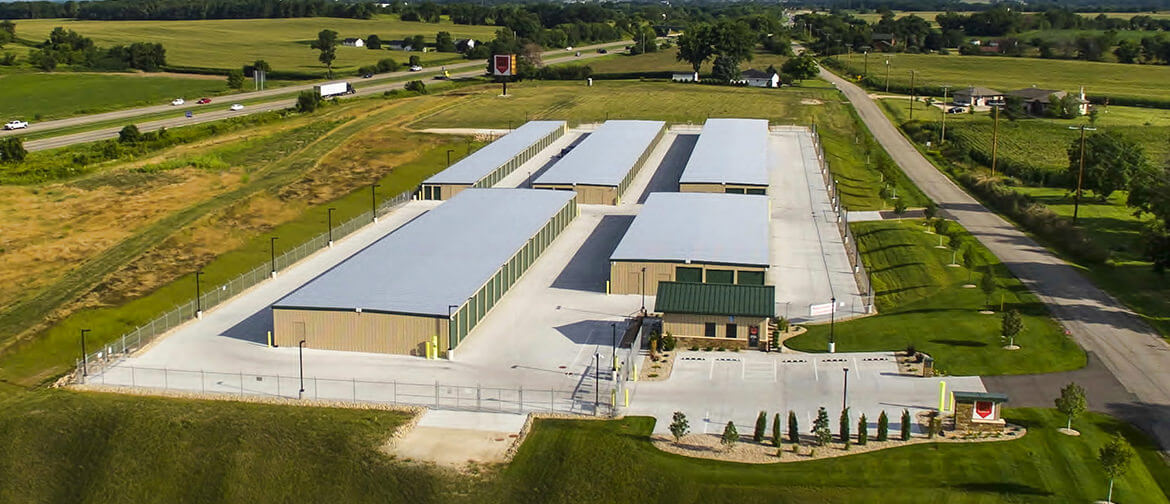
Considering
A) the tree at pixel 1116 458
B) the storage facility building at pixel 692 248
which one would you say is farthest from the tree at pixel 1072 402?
the storage facility building at pixel 692 248

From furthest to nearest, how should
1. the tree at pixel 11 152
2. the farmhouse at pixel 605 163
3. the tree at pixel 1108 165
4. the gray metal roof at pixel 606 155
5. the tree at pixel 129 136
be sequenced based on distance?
the tree at pixel 129 136
the tree at pixel 11 152
the gray metal roof at pixel 606 155
the farmhouse at pixel 605 163
the tree at pixel 1108 165

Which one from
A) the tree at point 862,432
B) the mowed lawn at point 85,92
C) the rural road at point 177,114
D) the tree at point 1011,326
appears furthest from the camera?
the mowed lawn at point 85,92

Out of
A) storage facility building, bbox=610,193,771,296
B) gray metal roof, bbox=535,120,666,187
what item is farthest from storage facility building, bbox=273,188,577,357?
gray metal roof, bbox=535,120,666,187

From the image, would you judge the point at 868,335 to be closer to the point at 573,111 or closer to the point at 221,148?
the point at 221,148

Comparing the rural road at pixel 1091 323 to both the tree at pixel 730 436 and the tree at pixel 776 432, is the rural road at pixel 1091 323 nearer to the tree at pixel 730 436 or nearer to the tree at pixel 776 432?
the tree at pixel 776 432

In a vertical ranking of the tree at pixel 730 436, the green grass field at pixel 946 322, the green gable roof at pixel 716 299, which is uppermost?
the green gable roof at pixel 716 299

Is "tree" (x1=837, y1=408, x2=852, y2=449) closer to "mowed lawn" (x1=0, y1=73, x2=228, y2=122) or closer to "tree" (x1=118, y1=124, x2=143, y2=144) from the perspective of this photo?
"tree" (x1=118, y1=124, x2=143, y2=144)

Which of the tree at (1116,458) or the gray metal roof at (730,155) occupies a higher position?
the gray metal roof at (730,155)
